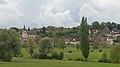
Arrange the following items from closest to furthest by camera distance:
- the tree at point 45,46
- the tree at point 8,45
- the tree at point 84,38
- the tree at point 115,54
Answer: the tree at point 115,54
the tree at point 8,45
the tree at point 84,38
the tree at point 45,46

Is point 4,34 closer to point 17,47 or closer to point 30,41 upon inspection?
point 17,47

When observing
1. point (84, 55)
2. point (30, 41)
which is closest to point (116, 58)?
point (84, 55)

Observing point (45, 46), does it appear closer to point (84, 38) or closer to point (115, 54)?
point (84, 38)

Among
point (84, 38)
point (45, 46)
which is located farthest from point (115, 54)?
point (45, 46)

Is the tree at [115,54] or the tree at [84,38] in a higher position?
the tree at [84,38]

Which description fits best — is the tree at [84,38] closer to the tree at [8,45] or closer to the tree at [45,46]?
the tree at [45,46]

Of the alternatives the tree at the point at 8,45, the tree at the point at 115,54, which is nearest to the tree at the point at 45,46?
the tree at the point at 8,45

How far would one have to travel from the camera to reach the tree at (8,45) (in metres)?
92.9

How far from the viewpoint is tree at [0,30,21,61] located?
92900mm

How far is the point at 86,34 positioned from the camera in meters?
114

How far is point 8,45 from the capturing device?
95.1 metres

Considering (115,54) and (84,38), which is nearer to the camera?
(115,54)

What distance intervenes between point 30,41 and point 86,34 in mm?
25240

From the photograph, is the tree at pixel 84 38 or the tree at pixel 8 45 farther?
the tree at pixel 84 38
